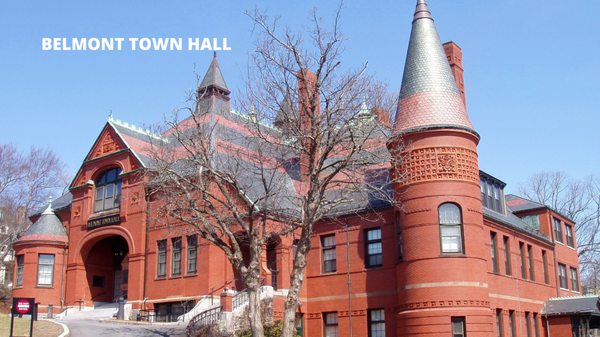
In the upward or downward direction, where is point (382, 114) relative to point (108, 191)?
upward

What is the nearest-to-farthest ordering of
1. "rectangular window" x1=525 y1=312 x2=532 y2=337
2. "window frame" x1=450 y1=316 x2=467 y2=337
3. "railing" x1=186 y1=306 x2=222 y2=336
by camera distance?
"window frame" x1=450 y1=316 x2=467 y2=337 → "railing" x1=186 y1=306 x2=222 y2=336 → "rectangular window" x1=525 y1=312 x2=532 y2=337

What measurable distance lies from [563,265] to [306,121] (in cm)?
2393

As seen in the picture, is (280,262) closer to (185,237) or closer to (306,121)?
(185,237)

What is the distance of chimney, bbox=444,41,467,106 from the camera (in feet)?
122

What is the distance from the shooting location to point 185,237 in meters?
34.4

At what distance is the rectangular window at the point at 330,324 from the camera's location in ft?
106

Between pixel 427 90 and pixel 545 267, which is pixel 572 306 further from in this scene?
pixel 427 90

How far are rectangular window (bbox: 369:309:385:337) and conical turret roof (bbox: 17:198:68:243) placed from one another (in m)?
19.4

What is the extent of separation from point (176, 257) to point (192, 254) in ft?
3.82

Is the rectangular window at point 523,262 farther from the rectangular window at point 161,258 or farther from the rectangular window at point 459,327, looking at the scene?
the rectangular window at point 161,258

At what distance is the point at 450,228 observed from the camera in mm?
28094

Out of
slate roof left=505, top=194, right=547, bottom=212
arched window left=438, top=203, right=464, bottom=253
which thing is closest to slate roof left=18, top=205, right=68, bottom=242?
Result: arched window left=438, top=203, right=464, bottom=253

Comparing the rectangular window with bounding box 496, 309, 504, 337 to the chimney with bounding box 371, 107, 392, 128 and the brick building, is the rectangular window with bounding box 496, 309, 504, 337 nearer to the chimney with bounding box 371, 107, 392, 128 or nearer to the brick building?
the brick building

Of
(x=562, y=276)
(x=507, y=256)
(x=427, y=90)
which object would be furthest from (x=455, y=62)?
(x=562, y=276)
